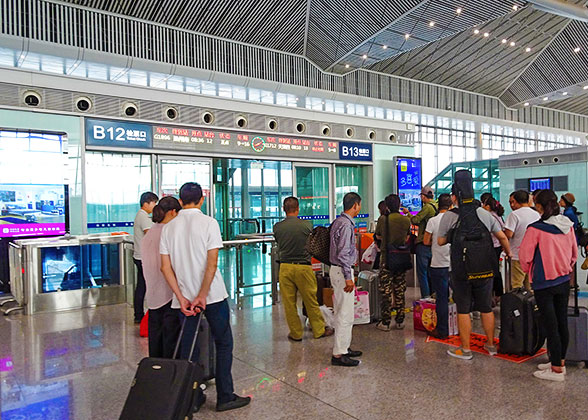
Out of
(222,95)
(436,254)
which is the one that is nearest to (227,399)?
(436,254)

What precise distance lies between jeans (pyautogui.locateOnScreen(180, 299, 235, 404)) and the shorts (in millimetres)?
2129

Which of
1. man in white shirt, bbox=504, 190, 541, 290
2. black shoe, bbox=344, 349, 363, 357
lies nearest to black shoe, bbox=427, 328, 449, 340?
black shoe, bbox=344, 349, 363, 357

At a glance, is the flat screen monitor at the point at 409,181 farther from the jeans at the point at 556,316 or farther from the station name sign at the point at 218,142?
the jeans at the point at 556,316

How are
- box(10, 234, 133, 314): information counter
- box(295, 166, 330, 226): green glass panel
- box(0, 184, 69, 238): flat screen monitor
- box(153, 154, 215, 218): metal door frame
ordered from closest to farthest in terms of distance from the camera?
box(10, 234, 133, 314): information counter → box(0, 184, 69, 238): flat screen monitor → box(153, 154, 215, 218): metal door frame → box(295, 166, 330, 226): green glass panel

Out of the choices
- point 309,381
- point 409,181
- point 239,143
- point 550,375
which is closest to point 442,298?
point 550,375

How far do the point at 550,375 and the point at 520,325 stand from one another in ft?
1.97

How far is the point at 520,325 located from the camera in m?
4.25

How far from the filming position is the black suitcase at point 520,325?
4223 millimetres

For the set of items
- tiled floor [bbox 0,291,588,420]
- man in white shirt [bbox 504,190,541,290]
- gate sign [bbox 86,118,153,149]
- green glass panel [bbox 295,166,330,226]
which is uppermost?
gate sign [bbox 86,118,153,149]

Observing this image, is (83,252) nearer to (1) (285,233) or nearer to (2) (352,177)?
(1) (285,233)

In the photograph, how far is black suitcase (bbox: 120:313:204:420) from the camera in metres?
2.61

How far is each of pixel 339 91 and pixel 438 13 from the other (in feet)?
12.0

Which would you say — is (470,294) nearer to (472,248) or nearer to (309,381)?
(472,248)

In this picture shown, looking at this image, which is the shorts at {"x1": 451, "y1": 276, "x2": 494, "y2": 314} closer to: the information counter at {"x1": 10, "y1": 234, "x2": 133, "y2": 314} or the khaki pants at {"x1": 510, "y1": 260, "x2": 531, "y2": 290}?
the khaki pants at {"x1": 510, "y1": 260, "x2": 531, "y2": 290}
